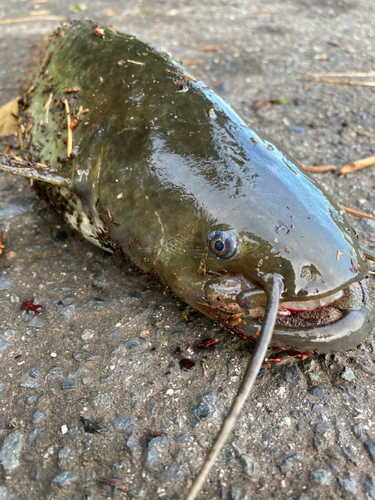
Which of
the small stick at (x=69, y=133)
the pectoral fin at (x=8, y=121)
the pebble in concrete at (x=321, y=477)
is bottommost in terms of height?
the pebble in concrete at (x=321, y=477)

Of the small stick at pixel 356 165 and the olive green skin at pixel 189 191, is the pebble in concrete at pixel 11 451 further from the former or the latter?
the small stick at pixel 356 165

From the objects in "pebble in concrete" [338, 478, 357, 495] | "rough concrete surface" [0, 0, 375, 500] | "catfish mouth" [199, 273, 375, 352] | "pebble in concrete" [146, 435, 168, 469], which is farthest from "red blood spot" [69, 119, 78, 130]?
"pebble in concrete" [338, 478, 357, 495]

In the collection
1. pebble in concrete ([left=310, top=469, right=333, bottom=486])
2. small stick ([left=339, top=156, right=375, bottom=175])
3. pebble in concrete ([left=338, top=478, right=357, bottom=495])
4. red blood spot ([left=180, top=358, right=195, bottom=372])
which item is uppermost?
small stick ([left=339, top=156, right=375, bottom=175])

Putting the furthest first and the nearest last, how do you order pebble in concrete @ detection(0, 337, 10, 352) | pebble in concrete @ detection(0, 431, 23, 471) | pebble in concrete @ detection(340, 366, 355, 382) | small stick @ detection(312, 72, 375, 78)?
small stick @ detection(312, 72, 375, 78) → pebble in concrete @ detection(0, 337, 10, 352) → pebble in concrete @ detection(340, 366, 355, 382) → pebble in concrete @ detection(0, 431, 23, 471)

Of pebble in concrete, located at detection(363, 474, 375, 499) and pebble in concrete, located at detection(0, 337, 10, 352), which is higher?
pebble in concrete, located at detection(0, 337, 10, 352)

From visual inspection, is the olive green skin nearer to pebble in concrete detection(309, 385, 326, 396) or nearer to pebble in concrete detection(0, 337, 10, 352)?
pebble in concrete detection(309, 385, 326, 396)

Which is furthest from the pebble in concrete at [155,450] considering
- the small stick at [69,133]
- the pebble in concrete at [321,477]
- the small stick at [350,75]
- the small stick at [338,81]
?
the small stick at [350,75]

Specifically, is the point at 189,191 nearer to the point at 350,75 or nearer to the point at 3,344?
the point at 3,344
